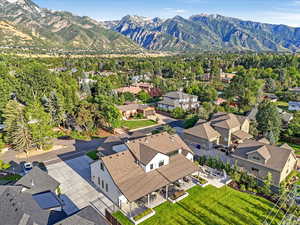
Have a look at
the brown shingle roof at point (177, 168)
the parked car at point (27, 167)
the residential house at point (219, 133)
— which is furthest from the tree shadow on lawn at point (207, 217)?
the parked car at point (27, 167)

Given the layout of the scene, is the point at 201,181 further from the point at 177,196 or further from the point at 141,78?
the point at 141,78


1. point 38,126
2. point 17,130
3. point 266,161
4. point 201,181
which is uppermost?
point 38,126

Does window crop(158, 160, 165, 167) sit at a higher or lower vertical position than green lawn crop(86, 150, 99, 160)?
higher

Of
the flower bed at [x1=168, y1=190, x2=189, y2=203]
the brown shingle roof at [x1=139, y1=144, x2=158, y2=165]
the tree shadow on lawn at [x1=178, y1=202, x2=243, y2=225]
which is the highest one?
the brown shingle roof at [x1=139, y1=144, x2=158, y2=165]

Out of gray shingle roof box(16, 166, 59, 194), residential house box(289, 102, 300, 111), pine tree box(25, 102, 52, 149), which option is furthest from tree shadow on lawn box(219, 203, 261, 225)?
residential house box(289, 102, 300, 111)

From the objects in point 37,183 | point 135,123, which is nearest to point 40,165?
point 37,183

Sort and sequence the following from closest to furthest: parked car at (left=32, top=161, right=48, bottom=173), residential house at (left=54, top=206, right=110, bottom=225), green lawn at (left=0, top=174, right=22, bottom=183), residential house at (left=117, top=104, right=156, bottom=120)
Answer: residential house at (left=54, top=206, right=110, bottom=225)
green lawn at (left=0, top=174, right=22, bottom=183)
parked car at (left=32, top=161, right=48, bottom=173)
residential house at (left=117, top=104, right=156, bottom=120)

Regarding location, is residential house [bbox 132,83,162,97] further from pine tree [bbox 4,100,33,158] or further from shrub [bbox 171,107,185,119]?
pine tree [bbox 4,100,33,158]
